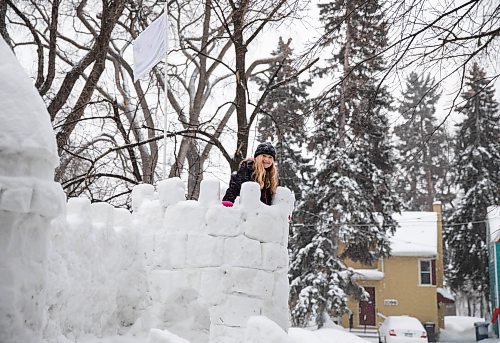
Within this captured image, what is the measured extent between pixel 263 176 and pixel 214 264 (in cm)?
112

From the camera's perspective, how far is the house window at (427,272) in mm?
28250

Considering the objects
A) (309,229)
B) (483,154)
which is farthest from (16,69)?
(483,154)

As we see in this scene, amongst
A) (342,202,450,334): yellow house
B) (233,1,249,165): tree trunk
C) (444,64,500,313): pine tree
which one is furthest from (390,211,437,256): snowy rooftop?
(233,1,249,165): tree trunk

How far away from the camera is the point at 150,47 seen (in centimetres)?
1005

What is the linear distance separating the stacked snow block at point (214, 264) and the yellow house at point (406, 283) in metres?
23.3

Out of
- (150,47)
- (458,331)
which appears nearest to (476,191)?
(458,331)

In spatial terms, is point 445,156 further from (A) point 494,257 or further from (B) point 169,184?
(B) point 169,184

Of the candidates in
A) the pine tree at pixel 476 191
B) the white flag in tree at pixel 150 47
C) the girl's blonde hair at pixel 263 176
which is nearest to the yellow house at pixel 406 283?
the pine tree at pixel 476 191

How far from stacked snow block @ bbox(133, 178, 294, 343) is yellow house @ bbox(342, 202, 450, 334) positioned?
2326 cm

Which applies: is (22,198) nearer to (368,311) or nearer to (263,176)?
(263,176)

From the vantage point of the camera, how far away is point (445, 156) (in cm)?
3934

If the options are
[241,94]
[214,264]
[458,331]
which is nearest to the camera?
[214,264]

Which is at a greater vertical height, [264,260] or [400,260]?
[400,260]

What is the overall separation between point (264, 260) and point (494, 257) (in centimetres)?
1813
